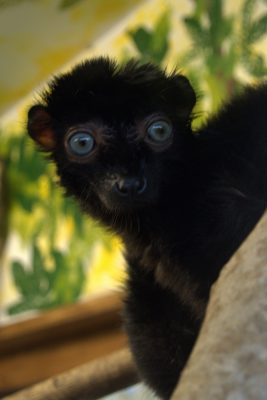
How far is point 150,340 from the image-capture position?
1.06 m

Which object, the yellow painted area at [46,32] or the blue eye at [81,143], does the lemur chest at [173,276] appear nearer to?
the blue eye at [81,143]

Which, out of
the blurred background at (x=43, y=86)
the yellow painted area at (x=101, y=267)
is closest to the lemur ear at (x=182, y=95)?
the blurred background at (x=43, y=86)

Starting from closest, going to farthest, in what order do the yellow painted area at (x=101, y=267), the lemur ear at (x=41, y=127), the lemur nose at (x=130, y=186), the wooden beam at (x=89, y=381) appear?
the lemur nose at (x=130, y=186)
the lemur ear at (x=41, y=127)
the wooden beam at (x=89, y=381)
the yellow painted area at (x=101, y=267)

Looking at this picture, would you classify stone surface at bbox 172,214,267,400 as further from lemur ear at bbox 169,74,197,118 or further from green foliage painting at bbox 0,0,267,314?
green foliage painting at bbox 0,0,267,314

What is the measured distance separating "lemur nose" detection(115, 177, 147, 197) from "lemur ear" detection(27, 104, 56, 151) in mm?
172

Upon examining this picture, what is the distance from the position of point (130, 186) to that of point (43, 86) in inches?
25.5

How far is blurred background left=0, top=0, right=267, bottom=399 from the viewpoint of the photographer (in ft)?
5.31

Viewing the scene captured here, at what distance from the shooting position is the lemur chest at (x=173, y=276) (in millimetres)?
966

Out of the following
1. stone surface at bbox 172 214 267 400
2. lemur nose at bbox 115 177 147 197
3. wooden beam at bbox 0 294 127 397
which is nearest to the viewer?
stone surface at bbox 172 214 267 400

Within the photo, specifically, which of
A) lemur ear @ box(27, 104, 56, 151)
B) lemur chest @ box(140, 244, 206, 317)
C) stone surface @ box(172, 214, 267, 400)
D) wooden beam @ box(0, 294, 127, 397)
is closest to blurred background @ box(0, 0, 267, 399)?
wooden beam @ box(0, 294, 127, 397)

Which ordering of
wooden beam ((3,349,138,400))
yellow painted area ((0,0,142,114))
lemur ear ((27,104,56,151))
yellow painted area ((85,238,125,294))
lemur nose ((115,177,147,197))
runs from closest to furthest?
lemur nose ((115,177,147,197))
lemur ear ((27,104,56,151))
wooden beam ((3,349,138,400))
yellow painted area ((0,0,142,114))
yellow painted area ((85,238,125,294))

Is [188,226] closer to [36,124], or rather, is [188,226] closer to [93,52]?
[36,124]

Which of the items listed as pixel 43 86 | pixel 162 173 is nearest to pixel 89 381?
pixel 162 173

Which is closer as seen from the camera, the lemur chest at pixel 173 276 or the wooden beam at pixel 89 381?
the lemur chest at pixel 173 276
